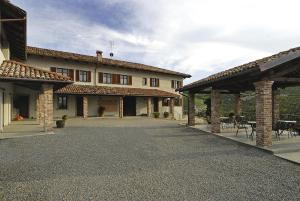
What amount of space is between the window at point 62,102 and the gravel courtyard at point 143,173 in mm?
15176

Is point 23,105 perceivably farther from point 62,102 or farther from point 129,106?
point 129,106

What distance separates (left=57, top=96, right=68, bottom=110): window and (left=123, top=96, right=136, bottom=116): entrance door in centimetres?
769

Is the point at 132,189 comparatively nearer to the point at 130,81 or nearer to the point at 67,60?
the point at 67,60

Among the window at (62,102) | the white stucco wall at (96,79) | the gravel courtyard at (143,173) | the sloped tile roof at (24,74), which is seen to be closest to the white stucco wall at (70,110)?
the white stucco wall at (96,79)

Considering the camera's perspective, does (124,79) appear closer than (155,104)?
Yes

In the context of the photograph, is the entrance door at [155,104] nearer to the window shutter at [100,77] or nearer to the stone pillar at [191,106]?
the window shutter at [100,77]

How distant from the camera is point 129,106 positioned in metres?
31.2

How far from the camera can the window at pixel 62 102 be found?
25.2m

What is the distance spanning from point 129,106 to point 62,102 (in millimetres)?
8525

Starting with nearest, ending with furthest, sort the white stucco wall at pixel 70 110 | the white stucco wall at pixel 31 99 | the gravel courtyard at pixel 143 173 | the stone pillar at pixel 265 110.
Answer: the gravel courtyard at pixel 143 173 → the stone pillar at pixel 265 110 → the white stucco wall at pixel 31 99 → the white stucco wall at pixel 70 110

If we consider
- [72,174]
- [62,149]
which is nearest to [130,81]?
[62,149]

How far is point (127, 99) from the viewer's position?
102 ft

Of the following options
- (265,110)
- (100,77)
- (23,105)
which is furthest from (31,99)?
(265,110)

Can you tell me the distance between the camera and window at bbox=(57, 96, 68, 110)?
2516 centimetres
